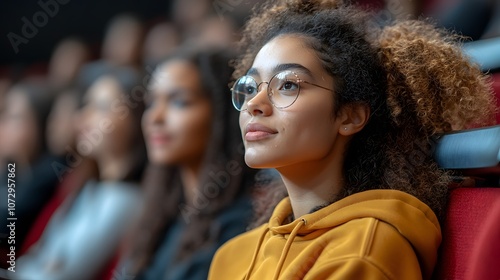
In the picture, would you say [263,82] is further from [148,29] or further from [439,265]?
[148,29]

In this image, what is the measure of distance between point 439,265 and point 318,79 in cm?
24

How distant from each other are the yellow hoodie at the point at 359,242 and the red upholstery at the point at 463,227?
0.6 inches

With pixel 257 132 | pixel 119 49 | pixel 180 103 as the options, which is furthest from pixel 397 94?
pixel 119 49

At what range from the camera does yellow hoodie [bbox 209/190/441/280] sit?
0.65 meters

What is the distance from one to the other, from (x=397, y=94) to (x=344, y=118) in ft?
0.21

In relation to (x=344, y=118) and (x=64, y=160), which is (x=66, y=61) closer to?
(x=64, y=160)

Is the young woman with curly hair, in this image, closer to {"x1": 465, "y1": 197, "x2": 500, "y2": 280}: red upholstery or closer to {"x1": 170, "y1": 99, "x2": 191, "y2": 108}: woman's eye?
{"x1": 465, "y1": 197, "x2": 500, "y2": 280}: red upholstery

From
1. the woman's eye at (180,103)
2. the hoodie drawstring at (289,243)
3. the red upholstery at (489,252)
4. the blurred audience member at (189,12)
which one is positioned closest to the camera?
the red upholstery at (489,252)

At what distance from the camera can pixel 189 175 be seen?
140cm

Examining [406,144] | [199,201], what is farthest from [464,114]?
[199,201]

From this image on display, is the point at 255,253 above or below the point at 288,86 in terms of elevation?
below

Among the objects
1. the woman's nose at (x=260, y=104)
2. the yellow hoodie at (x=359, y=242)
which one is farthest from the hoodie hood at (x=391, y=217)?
the woman's nose at (x=260, y=104)

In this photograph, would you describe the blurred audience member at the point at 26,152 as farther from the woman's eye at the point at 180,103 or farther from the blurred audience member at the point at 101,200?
the woman's eye at the point at 180,103

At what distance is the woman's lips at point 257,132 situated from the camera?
2.50 ft
